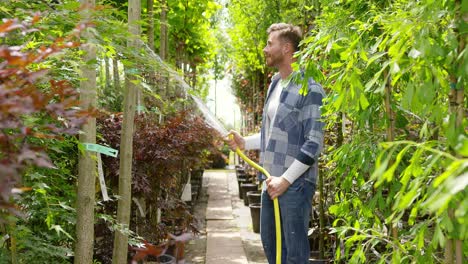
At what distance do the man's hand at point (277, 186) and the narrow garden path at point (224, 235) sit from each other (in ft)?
8.66

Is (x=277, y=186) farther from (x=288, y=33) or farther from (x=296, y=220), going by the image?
(x=288, y=33)

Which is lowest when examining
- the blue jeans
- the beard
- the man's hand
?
the blue jeans

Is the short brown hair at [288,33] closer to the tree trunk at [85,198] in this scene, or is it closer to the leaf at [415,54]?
the tree trunk at [85,198]

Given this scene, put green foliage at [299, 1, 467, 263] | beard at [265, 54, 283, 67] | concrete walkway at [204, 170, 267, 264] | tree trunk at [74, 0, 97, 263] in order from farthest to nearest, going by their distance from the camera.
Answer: concrete walkway at [204, 170, 267, 264] < beard at [265, 54, 283, 67] < tree trunk at [74, 0, 97, 263] < green foliage at [299, 1, 467, 263]

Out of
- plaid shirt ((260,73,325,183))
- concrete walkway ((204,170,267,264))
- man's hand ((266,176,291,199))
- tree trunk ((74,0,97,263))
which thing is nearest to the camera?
tree trunk ((74,0,97,263))

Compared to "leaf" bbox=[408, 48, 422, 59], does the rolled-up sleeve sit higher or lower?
lower

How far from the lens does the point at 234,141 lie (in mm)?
3600

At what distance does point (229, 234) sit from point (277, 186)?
430cm

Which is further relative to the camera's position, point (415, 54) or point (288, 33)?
point (288, 33)

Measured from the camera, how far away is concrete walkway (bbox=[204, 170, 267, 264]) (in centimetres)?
611

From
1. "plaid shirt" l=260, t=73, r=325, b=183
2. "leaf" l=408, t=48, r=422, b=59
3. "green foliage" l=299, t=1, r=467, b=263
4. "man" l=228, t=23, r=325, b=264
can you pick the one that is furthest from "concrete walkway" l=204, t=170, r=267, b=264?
"leaf" l=408, t=48, r=422, b=59

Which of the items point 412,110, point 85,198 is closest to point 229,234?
point 85,198

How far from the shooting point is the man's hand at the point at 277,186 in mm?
3359

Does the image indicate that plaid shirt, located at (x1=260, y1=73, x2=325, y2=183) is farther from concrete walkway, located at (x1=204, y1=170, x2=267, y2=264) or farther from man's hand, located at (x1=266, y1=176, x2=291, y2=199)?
concrete walkway, located at (x1=204, y1=170, x2=267, y2=264)
